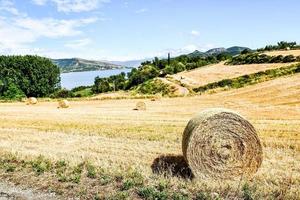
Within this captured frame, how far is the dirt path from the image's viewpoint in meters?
11.3

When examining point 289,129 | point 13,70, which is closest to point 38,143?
point 289,129

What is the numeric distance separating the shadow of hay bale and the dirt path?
3045 millimetres

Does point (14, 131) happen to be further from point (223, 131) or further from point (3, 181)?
point (223, 131)

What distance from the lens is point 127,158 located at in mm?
15109

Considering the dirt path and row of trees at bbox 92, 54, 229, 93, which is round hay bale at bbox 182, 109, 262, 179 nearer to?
the dirt path

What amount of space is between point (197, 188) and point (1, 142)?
10140 millimetres

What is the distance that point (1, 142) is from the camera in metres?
18.5

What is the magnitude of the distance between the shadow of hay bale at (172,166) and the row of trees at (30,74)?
71479 millimetres

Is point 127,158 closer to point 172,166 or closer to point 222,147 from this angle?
Answer: point 172,166

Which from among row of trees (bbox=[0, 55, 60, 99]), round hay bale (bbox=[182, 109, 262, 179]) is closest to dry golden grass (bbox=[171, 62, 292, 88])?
row of trees (bbox=[0, 55, 60, 99])

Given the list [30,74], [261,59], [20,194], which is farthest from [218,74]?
[20,194]

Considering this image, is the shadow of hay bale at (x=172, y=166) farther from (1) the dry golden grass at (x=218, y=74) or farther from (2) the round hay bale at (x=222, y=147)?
(1) the dry golden grass at (x=218, y=74)

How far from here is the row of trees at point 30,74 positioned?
85.9 m

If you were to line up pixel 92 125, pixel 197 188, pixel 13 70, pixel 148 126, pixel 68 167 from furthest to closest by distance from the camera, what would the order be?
pixel 13 70 < pixel 92 125 < pixel 148 126 < pixel 68 167 < pixel 197 188
